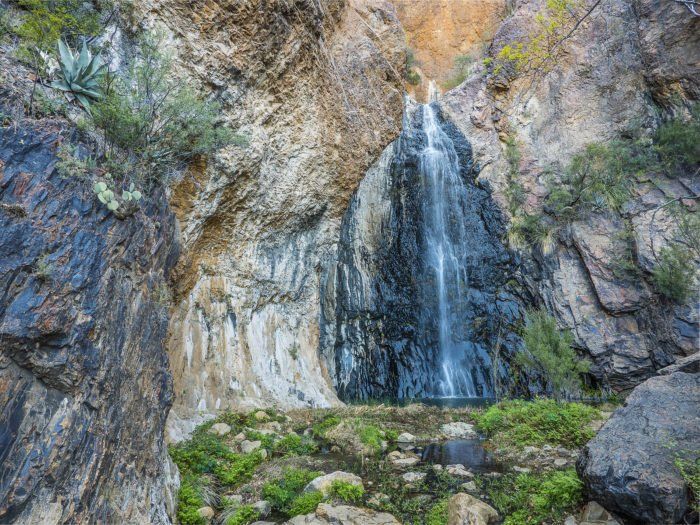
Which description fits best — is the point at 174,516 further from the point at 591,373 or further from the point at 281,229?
the point at 591,373

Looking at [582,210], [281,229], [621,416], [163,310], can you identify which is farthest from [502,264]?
[163,310]

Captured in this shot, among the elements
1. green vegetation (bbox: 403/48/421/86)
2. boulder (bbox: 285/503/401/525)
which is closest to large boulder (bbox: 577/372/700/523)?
boulder (bbox: 285/503/401/525)

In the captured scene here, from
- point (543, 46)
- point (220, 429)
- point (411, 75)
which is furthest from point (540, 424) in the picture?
point (411, 75)

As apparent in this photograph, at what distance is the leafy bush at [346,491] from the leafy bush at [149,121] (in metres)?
4.80

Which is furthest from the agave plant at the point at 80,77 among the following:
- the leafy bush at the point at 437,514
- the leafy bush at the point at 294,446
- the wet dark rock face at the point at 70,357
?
the leafy bush at the point at 437,514

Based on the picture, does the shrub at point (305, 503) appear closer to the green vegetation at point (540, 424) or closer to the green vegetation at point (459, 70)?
the green vegetation at point (540, 424)

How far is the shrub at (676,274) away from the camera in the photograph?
12.5 meters

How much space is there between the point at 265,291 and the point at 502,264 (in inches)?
378

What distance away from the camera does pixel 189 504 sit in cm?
485

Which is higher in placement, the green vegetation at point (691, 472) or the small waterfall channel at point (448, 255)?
the small waterfall channel at point (448, 255)

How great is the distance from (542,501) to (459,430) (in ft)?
15.1

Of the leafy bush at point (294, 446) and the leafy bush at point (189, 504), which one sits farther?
the leafy bush at point (294, 446)

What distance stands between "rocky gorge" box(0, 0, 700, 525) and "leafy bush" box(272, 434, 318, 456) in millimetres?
63

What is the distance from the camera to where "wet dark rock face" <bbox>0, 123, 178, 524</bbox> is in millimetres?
3156
